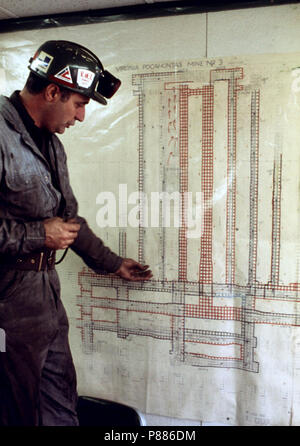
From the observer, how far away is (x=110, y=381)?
1711 millimetres

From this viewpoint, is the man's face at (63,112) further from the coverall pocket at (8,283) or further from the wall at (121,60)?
the coverall pocket at (8,283)

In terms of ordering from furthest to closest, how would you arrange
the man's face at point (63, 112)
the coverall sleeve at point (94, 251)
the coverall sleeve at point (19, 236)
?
the coverall sleeve at point (94, 251) < the man's face at point (63, 112) < the coverall sleeve at point (19, 236)

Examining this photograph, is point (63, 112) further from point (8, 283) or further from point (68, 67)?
point (8, 283)

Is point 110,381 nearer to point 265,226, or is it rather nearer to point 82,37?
point 265,226

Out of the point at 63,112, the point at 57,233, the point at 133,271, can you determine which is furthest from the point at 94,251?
the point at 63,112

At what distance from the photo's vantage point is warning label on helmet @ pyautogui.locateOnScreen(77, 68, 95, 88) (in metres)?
1.34

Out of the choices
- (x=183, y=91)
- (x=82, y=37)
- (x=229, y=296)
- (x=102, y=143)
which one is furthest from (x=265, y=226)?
(x=82, y=37)

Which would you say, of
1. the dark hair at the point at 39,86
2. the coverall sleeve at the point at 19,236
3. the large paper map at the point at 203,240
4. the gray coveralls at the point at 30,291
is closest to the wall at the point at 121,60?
the large paper map at the point at 203,240

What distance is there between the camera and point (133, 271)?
5.34ft

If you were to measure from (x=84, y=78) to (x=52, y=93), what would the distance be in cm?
12

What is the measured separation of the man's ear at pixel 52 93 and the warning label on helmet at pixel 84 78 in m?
0.08

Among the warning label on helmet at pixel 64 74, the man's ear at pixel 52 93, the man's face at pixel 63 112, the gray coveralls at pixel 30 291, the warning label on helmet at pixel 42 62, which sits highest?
the warning label on helmet at pixel 42 62

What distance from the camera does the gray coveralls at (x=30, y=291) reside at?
129 centimetres

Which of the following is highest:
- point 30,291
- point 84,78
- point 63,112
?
point 84,78
